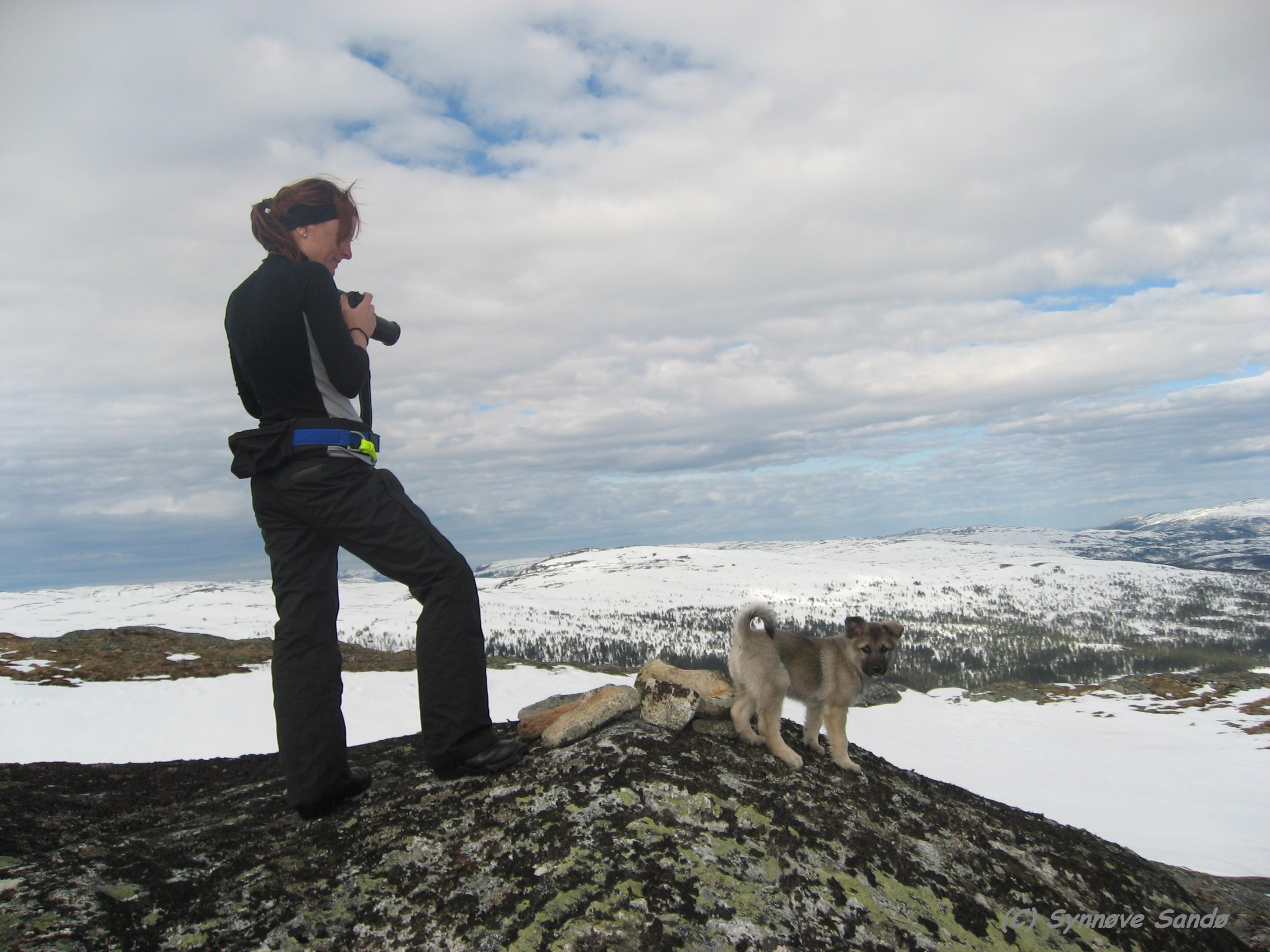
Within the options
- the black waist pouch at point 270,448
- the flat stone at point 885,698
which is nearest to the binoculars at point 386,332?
the black waist pouch at point 270,448

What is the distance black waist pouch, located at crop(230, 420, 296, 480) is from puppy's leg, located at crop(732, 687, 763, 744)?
4570mm

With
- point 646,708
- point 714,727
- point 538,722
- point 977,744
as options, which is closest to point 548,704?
point 538,722

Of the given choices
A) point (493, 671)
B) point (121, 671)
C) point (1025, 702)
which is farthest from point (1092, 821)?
point (1025, 702)

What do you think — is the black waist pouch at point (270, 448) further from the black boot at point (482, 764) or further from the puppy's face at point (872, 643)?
the puppy's face at point (872, 643)

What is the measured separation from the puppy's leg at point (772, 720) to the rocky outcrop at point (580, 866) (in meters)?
0.58

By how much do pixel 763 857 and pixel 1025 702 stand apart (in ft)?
208

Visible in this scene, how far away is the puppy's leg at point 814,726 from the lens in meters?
7.34

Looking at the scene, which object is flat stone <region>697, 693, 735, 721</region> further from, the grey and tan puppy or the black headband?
the black headband

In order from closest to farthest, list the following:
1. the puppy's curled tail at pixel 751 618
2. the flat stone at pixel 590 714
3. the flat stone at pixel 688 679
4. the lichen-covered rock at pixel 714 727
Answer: the flat stone at pixel 590 714 → the lichen-covered rock at pixel 714 727 → the flat stone at pixel 688 679 → the puppy's curled tail at pixel 751 618


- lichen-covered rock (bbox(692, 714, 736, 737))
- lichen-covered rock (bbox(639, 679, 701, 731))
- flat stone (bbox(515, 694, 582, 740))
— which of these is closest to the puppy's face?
lichen-covered rock (bbox(692, 714, 736, 737))

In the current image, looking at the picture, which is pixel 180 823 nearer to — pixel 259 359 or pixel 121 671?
pixel 259 359

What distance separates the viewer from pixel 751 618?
298 inches

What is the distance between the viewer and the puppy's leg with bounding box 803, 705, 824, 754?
734cm

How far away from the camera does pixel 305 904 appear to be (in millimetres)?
3857
